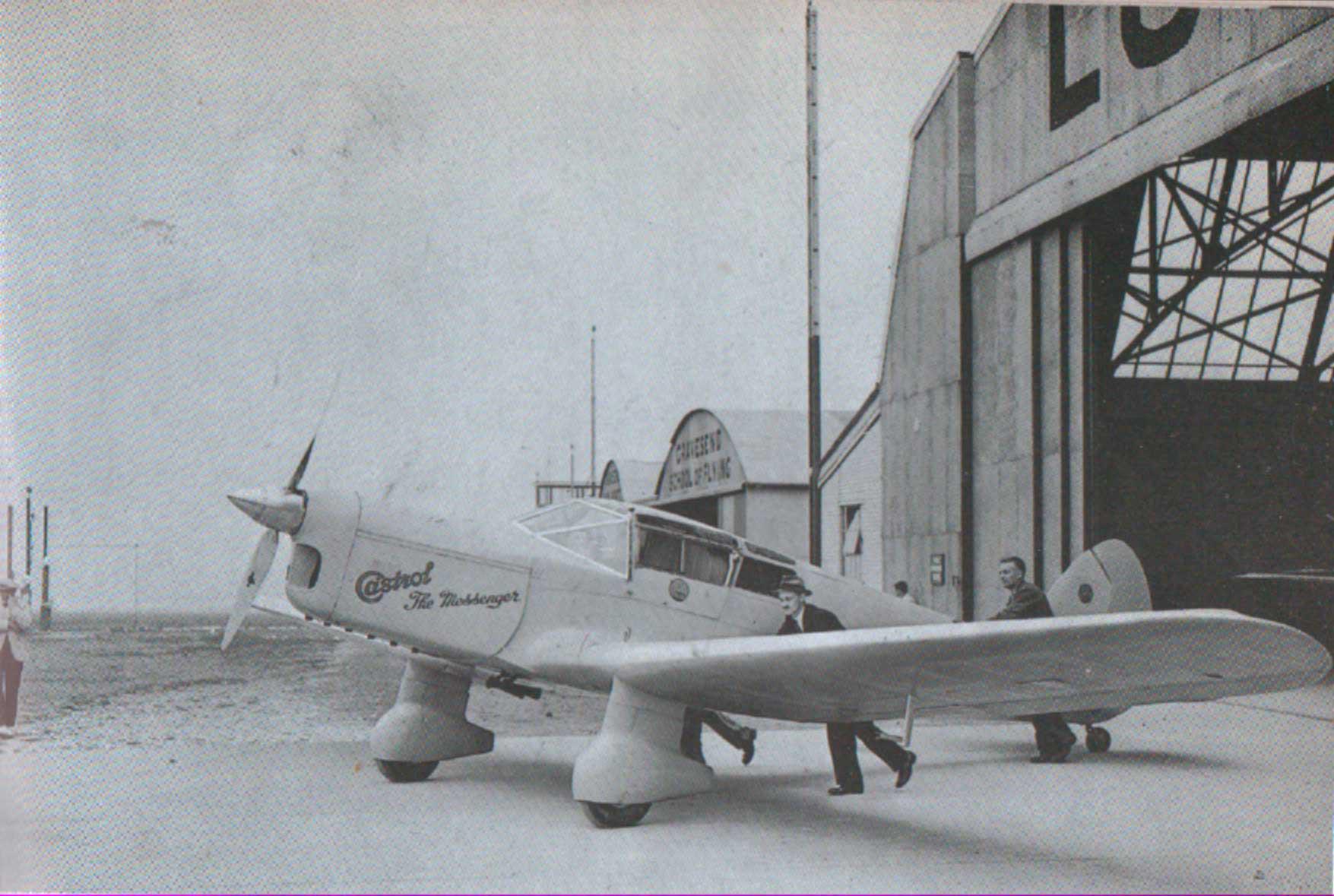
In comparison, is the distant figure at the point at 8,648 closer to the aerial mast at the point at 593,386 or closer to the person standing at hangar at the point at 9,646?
the person standing at hangar at the point at 9,646

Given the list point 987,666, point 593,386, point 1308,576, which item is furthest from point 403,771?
point 1308,576

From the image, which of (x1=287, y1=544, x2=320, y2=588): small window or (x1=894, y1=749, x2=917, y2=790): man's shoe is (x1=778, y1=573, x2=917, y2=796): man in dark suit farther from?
(x1=287, y1=544, x2=320, y2=588): small window

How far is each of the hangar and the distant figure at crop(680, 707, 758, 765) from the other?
596cm

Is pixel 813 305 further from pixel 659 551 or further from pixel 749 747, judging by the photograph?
pixel 749 747

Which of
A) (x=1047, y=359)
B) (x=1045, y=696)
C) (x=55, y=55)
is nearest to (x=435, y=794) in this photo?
(x=1045, y=696)

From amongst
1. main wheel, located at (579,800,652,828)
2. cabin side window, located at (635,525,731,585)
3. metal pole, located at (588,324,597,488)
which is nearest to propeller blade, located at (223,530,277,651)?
cabin side window, located at (635,525,731,585)

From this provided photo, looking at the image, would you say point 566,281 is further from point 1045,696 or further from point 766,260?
point 1045,696

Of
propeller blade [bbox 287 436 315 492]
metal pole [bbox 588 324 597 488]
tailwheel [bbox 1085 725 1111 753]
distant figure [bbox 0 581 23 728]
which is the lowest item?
tailwheel [bbox 1085 725 1111 753]

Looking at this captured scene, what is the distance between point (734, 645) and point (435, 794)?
2421mm

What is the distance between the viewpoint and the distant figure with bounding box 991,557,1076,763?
8.00 meters

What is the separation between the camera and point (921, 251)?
49.1ft

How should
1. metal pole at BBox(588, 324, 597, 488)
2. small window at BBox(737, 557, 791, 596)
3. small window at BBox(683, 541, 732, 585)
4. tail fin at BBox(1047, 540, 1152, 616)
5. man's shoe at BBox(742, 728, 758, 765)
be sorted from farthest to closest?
tail fin at BBox(1047, 540, 1152, 616) → metal pole at BBox(588, 324, 597, 488) → man's shoe at BBox(742, 728, 758, 765) → small window at BBox(737, 557, 791, 596) → small window at BBox(683, 541, 732, 585)

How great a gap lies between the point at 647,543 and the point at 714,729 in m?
1.45

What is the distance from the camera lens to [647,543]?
6891mm
